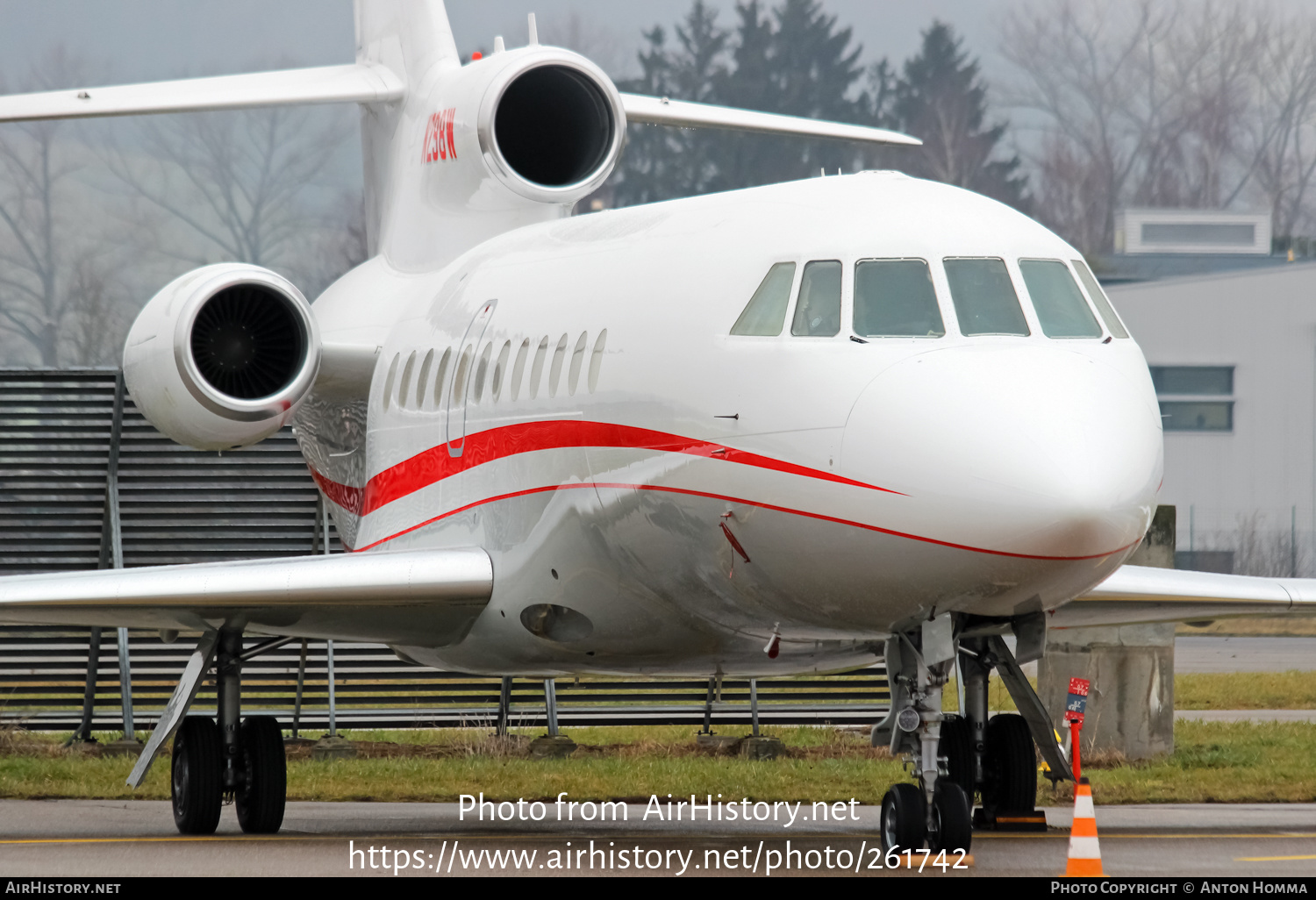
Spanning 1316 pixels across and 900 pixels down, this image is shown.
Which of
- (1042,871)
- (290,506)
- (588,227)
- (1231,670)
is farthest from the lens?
(1231,670)

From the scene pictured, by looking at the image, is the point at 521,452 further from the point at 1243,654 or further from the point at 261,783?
the point at 1243,654

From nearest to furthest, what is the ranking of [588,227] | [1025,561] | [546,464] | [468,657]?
1. [1025,561]
2. [546,464]
3. [588,227]
4. [468,657]

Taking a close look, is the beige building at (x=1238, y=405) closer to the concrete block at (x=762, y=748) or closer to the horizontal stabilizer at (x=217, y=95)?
the concrete block at (x=762, y=748)

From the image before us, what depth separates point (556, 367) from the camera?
10.5 m

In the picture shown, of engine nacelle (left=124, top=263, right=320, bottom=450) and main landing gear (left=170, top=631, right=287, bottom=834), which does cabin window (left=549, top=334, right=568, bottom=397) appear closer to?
engine nacelle (left=124, top=263, right=320, bottom=450)

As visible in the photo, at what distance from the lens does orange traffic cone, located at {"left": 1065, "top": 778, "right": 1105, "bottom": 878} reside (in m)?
7.75

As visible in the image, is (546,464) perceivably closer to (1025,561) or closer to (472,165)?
(1025,561)

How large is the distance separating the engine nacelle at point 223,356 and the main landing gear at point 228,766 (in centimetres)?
145

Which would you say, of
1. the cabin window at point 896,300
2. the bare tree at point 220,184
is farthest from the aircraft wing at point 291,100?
the bare tree at point 220,184

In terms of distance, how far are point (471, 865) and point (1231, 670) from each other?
2398 cm

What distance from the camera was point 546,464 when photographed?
1048 cm

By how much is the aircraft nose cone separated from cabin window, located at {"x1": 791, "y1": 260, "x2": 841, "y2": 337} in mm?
586

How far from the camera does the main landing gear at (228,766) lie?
474 inches

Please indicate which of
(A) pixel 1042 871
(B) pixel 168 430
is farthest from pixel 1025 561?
(B) pixel 168 430
